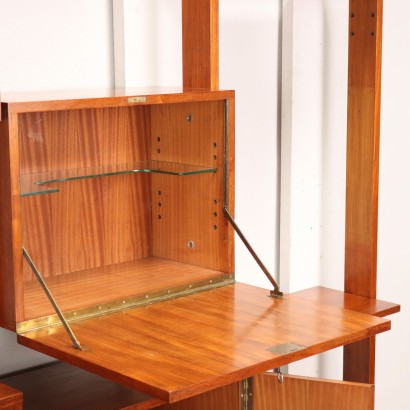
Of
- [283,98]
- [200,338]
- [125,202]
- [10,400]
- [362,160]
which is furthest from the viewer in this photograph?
[283,98]

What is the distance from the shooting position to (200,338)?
1961 millimetres

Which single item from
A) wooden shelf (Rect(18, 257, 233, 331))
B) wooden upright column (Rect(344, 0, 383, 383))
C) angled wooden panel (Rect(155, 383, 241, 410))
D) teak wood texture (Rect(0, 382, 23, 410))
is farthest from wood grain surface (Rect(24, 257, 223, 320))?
wooden upright column (Rect(344, 0, 383, 383))

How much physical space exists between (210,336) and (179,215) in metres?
0.57

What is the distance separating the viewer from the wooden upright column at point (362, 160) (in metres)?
2.72

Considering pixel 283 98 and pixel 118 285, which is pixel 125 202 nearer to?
pixel 118 285

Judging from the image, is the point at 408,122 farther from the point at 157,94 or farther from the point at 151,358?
the point at 151,358

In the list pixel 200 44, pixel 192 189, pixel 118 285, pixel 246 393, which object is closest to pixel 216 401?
pixel 246 393

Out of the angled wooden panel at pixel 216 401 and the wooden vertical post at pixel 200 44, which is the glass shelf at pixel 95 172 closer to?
the wooden vertical post at pixel 200 44

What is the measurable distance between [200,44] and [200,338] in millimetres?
844

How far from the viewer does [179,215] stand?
2.48m

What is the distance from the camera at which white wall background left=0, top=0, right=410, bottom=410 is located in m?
2.41

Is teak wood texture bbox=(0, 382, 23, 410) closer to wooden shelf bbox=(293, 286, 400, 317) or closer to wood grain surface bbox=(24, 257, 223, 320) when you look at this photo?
wood grain surface bbox=(24, 257, 223, 320)

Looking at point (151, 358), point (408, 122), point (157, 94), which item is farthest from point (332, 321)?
point (408, 122)

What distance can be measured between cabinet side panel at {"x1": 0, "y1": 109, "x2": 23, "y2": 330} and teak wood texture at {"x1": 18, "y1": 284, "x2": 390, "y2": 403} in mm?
78
